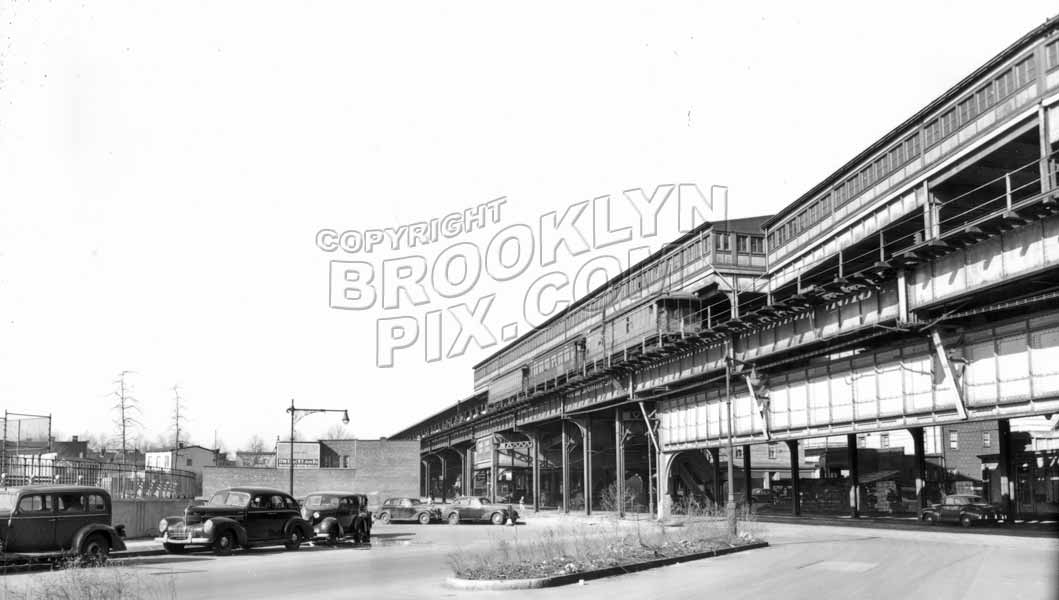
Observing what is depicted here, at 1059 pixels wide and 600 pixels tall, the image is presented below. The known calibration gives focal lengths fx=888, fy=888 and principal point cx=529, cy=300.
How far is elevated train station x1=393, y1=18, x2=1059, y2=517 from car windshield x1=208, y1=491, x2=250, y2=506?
16.9 metres

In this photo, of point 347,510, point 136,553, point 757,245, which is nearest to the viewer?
point 136,553

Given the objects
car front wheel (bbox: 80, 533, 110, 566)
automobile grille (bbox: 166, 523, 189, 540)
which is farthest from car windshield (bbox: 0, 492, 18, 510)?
automobile grille (bbox: 166, 523, 189, 540)

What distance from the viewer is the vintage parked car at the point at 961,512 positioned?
4006cm

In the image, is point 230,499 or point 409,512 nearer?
point 230,499

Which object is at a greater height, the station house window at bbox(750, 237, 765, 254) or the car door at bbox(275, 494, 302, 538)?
the station house window at bbox(750, 237, 765, 254)

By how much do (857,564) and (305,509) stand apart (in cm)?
1927

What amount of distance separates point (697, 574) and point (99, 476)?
22.1m

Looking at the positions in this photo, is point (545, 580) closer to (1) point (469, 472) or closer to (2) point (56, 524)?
(2) point (56, 524)

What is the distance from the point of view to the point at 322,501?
32125 millimetres

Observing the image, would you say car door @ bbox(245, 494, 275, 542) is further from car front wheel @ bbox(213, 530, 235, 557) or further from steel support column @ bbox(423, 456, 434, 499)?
steel support column @ bbox(423, 456, 434, 499)

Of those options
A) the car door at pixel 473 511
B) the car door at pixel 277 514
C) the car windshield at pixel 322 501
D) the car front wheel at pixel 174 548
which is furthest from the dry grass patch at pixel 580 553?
the car door at pixel 473 511

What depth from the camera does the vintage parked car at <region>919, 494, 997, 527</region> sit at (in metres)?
40.1

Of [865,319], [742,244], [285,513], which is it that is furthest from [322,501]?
[742,244]

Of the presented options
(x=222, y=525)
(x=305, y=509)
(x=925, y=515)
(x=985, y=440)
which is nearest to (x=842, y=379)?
(x=925, y=515)
